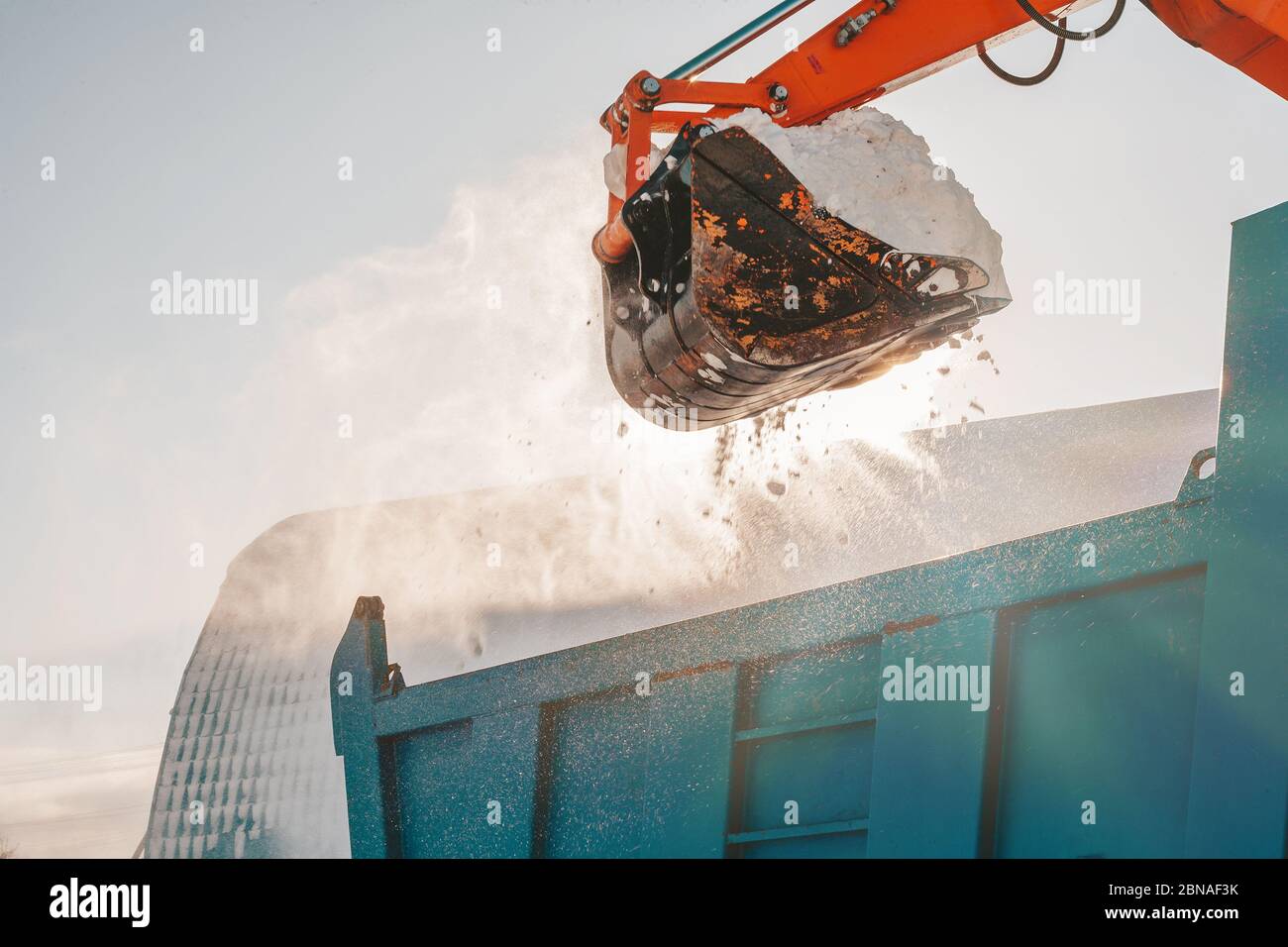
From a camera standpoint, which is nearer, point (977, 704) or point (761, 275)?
point (977, 704)

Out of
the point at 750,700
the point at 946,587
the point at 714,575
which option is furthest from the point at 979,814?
the point at 714,575

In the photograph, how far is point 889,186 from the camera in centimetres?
266

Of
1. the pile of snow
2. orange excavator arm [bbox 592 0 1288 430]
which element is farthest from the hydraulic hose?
the pile of snow

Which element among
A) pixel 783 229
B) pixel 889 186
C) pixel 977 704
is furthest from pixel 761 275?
pixel 977 704

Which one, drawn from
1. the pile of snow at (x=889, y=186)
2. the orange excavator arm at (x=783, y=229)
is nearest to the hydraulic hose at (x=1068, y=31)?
the orange excavator arm at (x=783, y=229)

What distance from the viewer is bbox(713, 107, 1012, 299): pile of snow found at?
2.64m

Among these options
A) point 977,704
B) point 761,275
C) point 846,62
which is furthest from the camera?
point 846,62

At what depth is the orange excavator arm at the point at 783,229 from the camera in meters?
2.60

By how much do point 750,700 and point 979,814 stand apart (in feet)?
2.41

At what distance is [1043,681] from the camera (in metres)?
2.35

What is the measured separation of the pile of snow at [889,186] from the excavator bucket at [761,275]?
0.11ft

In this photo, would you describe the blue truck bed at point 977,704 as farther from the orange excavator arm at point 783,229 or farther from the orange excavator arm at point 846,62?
the orange excavator arm at point 846,62

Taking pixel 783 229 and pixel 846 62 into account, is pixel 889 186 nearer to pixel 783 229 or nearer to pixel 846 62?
pixel 783 229

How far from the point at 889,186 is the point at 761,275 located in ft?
1.36
